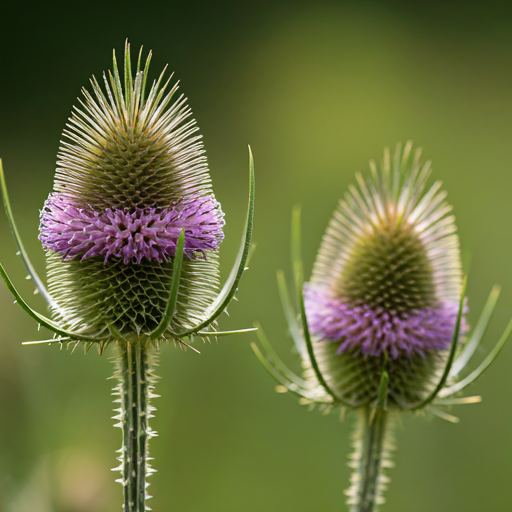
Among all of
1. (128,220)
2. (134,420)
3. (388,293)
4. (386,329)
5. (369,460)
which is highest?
(128,220)

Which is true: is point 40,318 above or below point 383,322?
above

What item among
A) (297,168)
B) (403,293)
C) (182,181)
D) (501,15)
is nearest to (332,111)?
(297,168)

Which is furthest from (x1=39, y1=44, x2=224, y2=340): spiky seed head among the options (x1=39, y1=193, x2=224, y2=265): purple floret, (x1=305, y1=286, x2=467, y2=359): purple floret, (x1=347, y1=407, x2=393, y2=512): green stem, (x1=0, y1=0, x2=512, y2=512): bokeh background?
(x1=0, y1=0, x2=512, y2=512): bokeh background

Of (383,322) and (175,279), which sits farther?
(383,322)

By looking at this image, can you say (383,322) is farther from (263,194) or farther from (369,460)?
(263,194)

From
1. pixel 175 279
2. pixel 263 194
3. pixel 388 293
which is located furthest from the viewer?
pixel 263 194

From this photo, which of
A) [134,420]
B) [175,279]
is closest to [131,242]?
[175,279]

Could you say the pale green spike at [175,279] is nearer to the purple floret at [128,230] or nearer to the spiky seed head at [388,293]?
the purple floret at [128,230]
